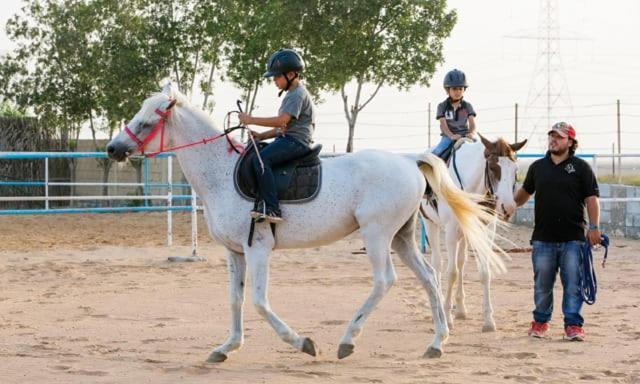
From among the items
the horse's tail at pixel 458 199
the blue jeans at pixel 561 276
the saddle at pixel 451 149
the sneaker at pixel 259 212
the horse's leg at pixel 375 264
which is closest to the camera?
the sneaker at pixel 259 212

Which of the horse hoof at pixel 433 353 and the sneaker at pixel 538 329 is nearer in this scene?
the horse hoof at pixel 433 353

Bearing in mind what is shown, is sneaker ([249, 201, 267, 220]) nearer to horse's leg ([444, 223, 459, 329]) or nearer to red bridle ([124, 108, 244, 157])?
red bridle ([124, 108, 244, 157])

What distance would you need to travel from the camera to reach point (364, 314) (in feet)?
22.8

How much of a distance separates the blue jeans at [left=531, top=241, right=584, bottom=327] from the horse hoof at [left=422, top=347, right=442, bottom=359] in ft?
4.27

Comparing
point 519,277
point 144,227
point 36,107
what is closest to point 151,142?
point 519,277

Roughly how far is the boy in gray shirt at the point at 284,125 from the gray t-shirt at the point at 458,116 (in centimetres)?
291

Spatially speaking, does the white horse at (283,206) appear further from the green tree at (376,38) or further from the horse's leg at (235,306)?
the green tree at (376,38)

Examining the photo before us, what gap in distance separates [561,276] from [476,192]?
1.27m

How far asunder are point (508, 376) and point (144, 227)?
15367 mm

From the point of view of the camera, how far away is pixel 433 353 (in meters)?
7.02

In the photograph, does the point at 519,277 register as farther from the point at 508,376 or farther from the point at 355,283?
the point at 508,376

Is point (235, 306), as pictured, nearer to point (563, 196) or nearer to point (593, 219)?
point (563, 196)

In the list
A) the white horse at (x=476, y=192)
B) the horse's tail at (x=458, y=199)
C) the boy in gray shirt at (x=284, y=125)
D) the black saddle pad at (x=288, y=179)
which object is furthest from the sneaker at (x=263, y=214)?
the white horse at (x=476, y=192)

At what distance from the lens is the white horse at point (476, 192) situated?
26.8 ft
